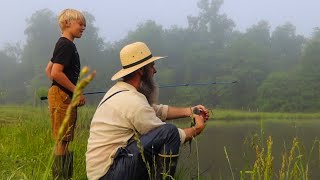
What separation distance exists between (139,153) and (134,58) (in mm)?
661

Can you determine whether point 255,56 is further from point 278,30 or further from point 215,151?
point 215,151

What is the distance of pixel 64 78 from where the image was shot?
130 inches

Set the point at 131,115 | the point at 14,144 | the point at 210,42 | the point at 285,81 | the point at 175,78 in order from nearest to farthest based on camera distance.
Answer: the point at 131,115
the point at 14,144
the point at 285,81
the point at 175,78
the point at 210,42

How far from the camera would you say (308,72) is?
5584cm

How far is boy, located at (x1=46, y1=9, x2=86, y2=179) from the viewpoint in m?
3.35

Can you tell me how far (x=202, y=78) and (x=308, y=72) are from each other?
60.9 feet

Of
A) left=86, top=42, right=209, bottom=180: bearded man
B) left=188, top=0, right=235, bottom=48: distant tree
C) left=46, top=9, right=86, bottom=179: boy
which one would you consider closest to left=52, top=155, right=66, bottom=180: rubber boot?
left=46, top=9, right=86, bottom=179: boy

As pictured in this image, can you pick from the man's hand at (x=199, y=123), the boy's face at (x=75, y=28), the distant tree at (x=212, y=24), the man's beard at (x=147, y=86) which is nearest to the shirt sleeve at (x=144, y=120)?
the man's beard at (x=147, y=86)

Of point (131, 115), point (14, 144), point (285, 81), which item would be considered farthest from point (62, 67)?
point (285, 81)

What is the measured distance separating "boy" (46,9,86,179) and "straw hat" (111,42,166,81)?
0.58 meters

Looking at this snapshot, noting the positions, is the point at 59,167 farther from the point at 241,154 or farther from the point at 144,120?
the point at 241,154

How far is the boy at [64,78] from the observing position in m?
3.35

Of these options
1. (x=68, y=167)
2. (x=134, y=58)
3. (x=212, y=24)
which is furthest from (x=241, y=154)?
(x=212, y=24)

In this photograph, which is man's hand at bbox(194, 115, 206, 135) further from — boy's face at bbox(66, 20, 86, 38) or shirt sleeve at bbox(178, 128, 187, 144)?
boy's face at bbox(66, 20, 86, 38)
